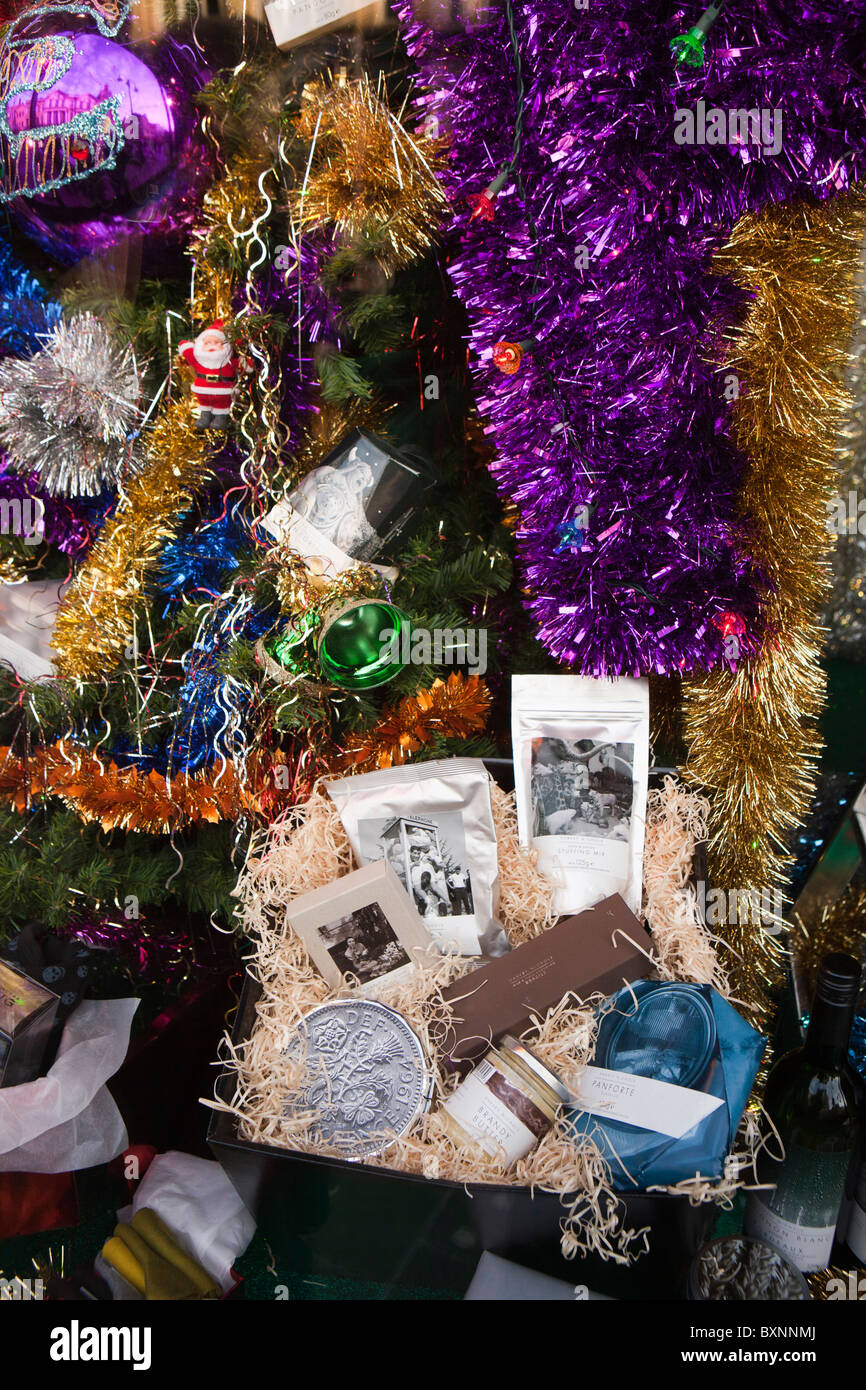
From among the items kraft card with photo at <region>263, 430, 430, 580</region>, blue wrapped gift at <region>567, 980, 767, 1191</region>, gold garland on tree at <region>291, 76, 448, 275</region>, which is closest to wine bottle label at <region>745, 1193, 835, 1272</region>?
blue wrapped gift at <region>567, 980, 767, 1191</region>

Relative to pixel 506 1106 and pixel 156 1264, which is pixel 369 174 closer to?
pixel 506 1106

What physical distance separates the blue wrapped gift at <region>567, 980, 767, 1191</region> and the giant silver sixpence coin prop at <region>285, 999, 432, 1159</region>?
177 mm

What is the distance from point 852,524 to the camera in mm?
1114

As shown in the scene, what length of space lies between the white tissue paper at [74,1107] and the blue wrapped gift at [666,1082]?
59 centimetres

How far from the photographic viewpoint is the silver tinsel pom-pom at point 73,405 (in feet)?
3.64

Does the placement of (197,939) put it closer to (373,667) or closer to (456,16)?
(373,667)

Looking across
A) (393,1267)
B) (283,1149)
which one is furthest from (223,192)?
(393,1267)

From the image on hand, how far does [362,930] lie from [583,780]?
349 mm

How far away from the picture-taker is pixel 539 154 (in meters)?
0.92

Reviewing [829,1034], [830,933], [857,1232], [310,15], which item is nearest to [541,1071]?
[829,1034]

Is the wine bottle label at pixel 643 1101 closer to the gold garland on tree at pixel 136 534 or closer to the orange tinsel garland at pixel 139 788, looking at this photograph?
the orange tinsel garland at pixel 139 788

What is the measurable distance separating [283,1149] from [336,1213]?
10cm

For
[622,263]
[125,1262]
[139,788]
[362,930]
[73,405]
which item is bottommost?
[125,1262]

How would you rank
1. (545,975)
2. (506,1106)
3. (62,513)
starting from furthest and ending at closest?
(62,513) → (545,975) → (506,1106)
